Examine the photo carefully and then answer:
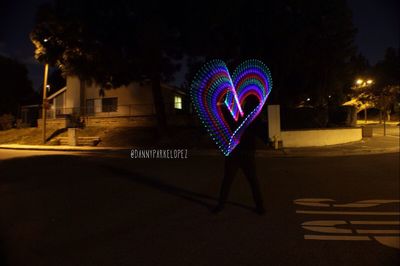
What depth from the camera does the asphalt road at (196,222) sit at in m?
4.12

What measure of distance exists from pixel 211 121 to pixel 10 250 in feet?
15.2

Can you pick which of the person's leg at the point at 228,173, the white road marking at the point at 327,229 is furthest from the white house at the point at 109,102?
the white road marking at the point at 327,229

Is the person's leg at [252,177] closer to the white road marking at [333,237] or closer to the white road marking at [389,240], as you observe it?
the white road marking at [333,237]

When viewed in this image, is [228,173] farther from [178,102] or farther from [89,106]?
[89,106]

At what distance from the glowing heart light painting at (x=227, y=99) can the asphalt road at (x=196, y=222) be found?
1.42 metres

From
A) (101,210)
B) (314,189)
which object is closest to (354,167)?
(314,189)

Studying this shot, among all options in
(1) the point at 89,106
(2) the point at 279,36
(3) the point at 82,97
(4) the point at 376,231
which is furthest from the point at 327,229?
(3) the point at 82,97

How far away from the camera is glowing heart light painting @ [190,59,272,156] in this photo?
5895mm

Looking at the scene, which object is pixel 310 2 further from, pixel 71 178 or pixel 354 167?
pixel 71 178

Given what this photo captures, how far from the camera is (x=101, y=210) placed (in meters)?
6.41

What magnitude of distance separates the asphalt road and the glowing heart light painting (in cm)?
142

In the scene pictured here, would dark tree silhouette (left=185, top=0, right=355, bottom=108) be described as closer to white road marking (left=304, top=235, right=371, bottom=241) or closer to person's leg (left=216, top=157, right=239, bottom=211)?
person's leg (left=216, top=157, right=239, bottom=211)

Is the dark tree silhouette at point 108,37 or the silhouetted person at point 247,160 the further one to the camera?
the dark tree silhouette at point 108,37

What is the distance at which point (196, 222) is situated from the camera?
5.48 m
